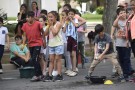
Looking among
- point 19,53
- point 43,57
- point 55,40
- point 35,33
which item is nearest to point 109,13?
point 19,53

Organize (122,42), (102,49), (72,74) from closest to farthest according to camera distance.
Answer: (102,49), (122,42), (72,74)

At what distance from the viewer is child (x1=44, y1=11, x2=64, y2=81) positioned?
1161cm

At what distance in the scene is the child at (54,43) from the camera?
38.1ft

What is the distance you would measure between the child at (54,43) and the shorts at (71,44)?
0.76m

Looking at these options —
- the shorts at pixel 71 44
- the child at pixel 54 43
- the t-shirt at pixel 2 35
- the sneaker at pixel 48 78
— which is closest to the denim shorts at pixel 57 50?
the child at pixel 54 43

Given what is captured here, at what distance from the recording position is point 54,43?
461 inches

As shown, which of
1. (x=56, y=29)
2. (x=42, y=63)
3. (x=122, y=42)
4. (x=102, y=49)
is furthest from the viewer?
(x=42, y=63)

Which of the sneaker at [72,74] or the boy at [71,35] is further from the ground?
the boy at [71,35]

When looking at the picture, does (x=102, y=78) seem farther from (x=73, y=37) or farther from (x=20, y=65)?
(x=20, y=65)

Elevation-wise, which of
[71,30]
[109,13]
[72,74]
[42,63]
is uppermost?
[71,30]

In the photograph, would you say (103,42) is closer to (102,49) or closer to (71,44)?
(102,49)

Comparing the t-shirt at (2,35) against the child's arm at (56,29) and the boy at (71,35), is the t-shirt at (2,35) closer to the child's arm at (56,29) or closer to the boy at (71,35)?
the boy at (71,35)

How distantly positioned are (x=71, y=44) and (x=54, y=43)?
931 mm

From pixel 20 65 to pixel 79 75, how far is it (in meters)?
1.97
